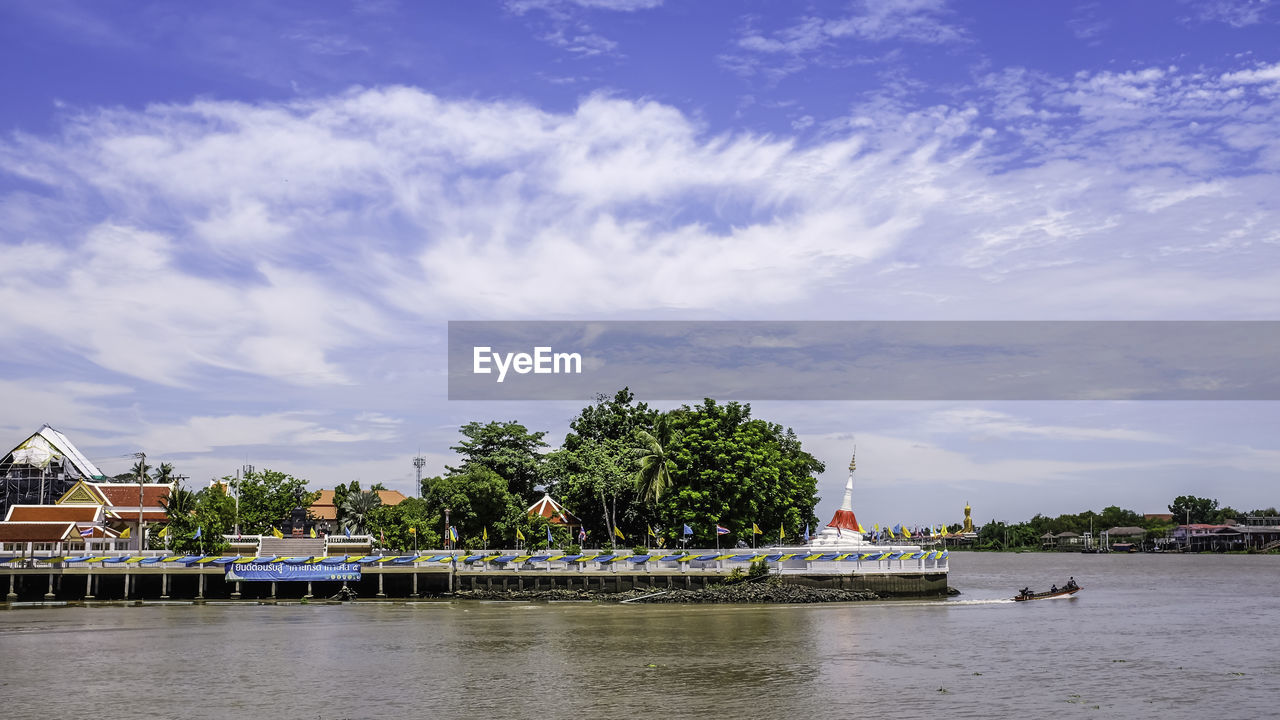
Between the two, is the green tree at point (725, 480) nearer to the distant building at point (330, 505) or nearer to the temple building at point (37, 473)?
the distant building at point (330, 505)

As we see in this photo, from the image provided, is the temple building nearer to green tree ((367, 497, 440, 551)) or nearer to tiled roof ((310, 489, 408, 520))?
tiled roof ((310, 489, 408, 520))

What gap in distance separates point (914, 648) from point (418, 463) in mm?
101849

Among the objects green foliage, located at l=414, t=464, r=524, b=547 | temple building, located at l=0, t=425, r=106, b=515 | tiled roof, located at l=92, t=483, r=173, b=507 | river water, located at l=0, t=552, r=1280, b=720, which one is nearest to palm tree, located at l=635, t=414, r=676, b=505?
green foliage, located at l=414, t=464, r=524, b=547

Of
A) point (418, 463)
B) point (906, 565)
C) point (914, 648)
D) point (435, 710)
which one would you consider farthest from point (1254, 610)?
point (418, 463)

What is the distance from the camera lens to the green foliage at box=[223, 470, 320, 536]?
9556 cm

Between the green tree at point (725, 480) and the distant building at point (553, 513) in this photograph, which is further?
the distant building at point (553, 513)

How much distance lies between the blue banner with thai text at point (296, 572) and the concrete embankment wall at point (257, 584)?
82cm

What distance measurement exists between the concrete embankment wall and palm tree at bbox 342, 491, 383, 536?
144ft

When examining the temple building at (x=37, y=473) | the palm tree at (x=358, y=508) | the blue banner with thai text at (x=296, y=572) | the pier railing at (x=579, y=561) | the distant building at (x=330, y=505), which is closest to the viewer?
the pier railing at (x=579, y=561)

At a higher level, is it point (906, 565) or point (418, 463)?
point (418, 463)

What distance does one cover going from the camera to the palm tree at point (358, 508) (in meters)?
120

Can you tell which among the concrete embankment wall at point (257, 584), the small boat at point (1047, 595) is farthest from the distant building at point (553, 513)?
the small boat at point (1047, 595)

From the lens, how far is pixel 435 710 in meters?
30.6

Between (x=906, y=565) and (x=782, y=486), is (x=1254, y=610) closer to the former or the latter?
(x=906, y=565)
